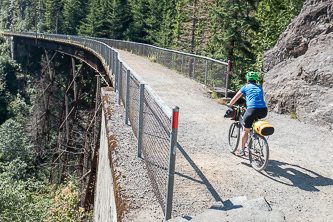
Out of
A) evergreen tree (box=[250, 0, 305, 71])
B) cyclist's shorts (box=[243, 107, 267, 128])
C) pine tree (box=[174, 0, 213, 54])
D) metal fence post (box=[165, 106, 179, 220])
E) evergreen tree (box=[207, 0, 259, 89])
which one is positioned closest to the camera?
metal fence post (box=[165, 106, 179, 220])

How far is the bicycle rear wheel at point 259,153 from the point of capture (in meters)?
4.54

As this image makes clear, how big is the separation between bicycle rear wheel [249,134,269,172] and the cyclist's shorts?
0.69 ft

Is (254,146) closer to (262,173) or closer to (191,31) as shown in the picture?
(262,173)

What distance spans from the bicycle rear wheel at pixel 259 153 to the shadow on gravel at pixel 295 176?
153mm

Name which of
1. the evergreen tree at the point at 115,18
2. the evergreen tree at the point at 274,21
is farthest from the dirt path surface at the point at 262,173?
the evergreen tree at the point at 115,18

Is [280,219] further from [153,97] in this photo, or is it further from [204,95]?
[204,95]

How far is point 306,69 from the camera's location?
8422 mm

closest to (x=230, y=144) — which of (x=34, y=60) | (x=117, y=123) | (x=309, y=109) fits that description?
(x=117, y=123)

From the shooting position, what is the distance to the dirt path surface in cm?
373

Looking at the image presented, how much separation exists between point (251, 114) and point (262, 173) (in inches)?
32.0

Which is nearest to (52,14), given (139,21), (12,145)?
(139,21)

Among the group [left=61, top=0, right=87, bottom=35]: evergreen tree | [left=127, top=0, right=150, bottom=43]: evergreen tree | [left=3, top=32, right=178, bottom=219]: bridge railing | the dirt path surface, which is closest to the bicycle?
the dirt path surface

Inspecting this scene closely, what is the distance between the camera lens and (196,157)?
510 cm

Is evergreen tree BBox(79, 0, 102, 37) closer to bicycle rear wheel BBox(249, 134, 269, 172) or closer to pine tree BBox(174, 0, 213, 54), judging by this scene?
pine tree BBox(174, 0, 213, 54)
